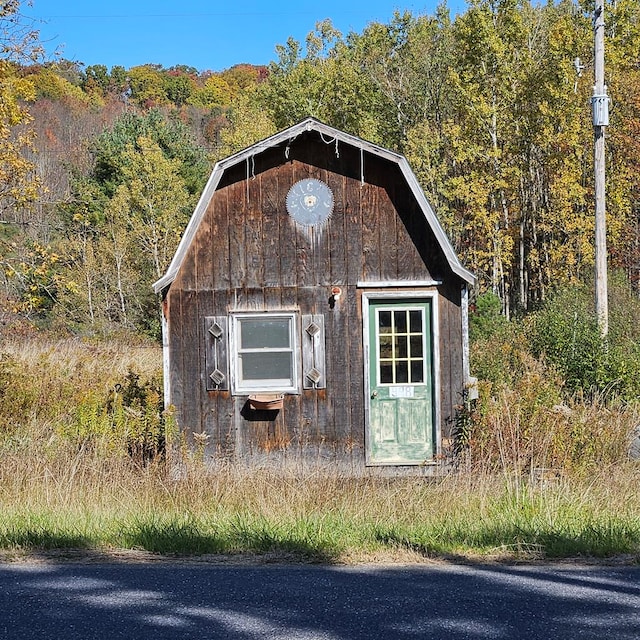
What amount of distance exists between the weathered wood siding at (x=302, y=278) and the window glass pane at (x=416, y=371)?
0.30 m

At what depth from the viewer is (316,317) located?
38.1 ft

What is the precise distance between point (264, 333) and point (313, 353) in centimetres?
73

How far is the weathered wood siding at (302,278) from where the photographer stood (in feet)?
38.0

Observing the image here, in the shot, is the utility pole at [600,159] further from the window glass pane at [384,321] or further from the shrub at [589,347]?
the window glass pane at [384,321]

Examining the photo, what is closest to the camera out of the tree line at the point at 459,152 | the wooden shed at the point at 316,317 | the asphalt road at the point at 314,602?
the asphalt road at the point at 314,602

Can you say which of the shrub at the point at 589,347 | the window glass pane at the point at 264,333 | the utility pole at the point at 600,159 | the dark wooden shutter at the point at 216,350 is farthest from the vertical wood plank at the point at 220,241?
the utility pole at the point at 600,159

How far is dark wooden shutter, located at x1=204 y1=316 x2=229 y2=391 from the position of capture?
11.6 m

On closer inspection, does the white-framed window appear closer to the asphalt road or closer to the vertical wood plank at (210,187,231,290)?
the vertical wood plank at (210,187,231,290)

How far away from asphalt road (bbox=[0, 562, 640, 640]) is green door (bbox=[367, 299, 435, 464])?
5.52m

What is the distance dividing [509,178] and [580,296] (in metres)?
9.90

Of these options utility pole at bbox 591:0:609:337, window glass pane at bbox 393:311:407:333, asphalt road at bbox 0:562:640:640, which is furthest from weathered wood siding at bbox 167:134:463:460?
utility pole at bbox 591:0:609:337

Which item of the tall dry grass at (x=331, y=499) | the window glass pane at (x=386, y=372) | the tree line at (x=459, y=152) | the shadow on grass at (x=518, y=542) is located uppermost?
the tree line at (x=459, y=152)

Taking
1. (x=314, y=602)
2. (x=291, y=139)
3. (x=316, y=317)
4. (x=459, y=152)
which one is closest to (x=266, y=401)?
(x=316, y=317)

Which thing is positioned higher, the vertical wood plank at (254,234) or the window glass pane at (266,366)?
the vertical wood plank at (254,234)
